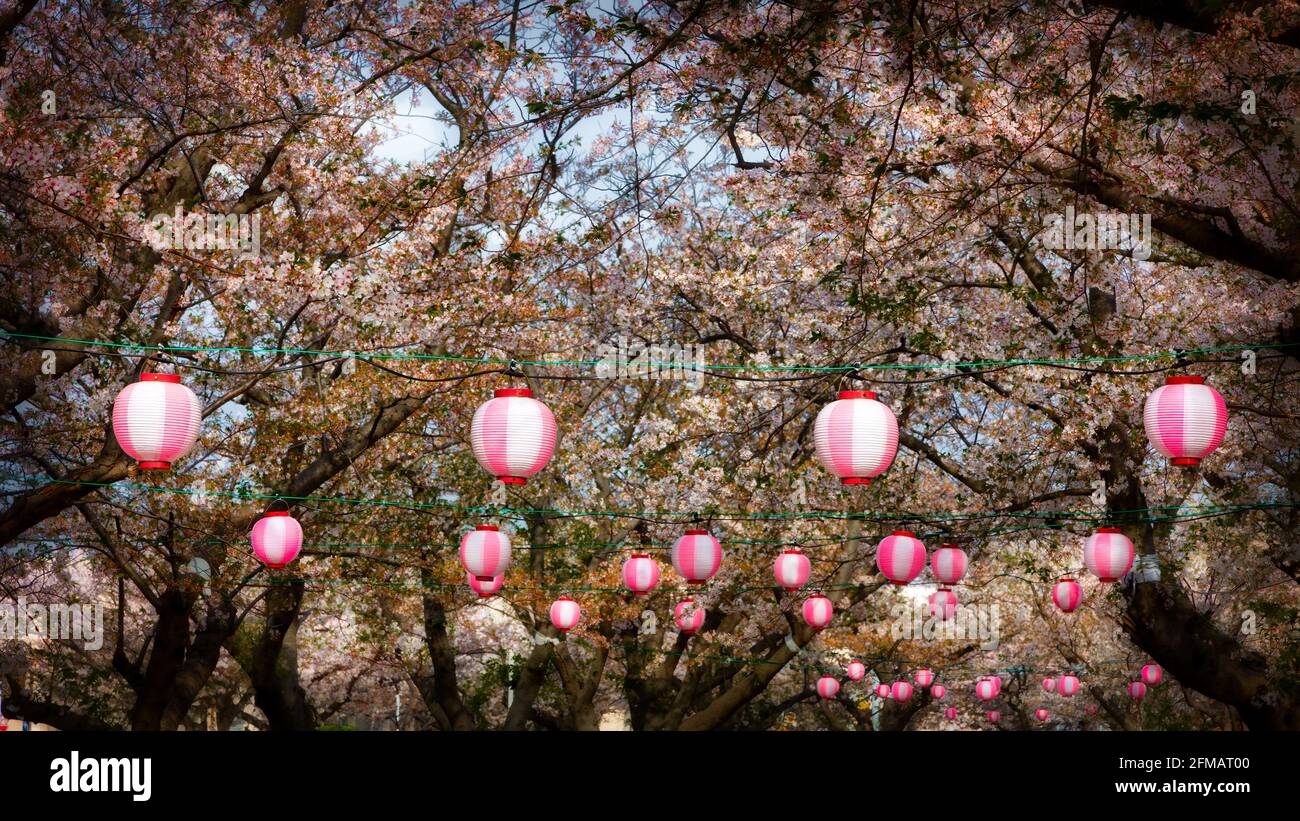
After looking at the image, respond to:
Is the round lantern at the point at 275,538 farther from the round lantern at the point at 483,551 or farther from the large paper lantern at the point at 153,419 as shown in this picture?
the large paper lantern at the point at 153,419

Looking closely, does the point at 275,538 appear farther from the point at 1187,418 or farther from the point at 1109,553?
the point at 1109,553

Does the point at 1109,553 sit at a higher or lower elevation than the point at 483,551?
lower

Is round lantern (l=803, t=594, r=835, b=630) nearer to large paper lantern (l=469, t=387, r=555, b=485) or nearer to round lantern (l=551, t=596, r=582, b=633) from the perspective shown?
round lantern (l=551, t=596, r=582, b=633)

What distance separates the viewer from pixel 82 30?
8961 mm

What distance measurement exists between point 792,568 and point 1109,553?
124 inches

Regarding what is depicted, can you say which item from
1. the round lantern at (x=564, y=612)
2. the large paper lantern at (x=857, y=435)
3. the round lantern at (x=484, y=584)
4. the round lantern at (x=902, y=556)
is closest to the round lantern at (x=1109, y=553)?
the round lantern at (x=902, y=556)

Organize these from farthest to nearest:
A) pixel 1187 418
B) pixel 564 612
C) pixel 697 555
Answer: pixel 564 612
pixel 697 555
pixel 1187 418

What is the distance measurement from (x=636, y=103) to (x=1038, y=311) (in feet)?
18.2

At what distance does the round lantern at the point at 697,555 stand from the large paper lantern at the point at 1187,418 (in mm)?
4735

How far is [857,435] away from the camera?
7.18 m

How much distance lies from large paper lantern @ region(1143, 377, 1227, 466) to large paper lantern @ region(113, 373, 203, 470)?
20.1ft

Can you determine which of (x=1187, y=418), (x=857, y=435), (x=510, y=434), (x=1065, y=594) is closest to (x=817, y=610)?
(x=1065, y=594)

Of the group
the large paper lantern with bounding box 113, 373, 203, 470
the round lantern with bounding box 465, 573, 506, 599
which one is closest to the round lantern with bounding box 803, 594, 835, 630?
the round lantern with bounding box 465, 573, 506, 599
